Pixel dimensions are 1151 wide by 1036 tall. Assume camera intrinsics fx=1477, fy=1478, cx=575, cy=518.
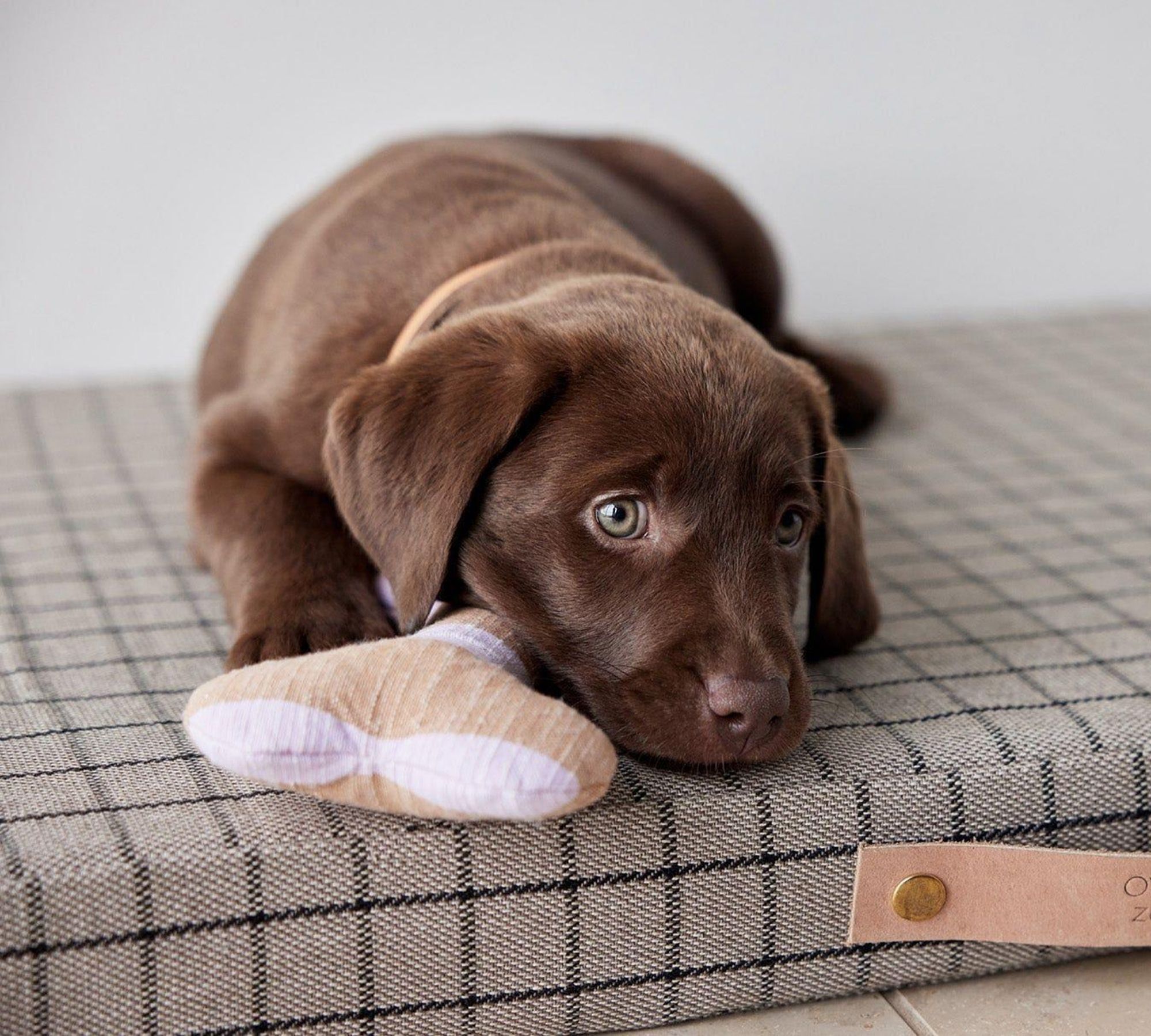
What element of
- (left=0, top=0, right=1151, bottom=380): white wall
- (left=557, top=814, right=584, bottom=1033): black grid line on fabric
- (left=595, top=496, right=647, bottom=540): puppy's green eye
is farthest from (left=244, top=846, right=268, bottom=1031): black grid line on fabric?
(left=0, top=0, right=1151, bottom=380): white wall

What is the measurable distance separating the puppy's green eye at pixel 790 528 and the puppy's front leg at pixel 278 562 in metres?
0.55

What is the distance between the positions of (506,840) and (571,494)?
44cm

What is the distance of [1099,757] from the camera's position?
6.33ft

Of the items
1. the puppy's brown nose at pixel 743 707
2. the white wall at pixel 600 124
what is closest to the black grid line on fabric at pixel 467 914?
the puppy's brown nose at pixel 743 707

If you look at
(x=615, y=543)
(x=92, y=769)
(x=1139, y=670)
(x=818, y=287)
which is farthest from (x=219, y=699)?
(x=818, y=287)

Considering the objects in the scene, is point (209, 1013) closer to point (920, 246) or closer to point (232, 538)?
point (232, 538)

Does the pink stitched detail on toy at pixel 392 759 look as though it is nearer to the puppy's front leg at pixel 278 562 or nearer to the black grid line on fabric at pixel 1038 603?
the puppy's front leg at pixel 278 562

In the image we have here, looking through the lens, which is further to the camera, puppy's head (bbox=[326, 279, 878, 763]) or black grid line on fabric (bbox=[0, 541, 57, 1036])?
puppy's head (bbox=[326, 279, 878, 763])

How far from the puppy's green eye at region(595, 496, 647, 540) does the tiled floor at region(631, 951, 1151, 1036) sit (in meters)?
0.60

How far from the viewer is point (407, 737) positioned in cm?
156

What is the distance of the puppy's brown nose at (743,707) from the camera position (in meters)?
1.72

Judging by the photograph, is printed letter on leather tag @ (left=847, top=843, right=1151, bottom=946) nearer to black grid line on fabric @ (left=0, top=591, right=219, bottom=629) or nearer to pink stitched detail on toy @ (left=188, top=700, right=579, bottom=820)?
pink stitched detail on toy @ (left=188, top=700, right=579, bottom=820)

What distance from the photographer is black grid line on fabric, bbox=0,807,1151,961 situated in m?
1.55

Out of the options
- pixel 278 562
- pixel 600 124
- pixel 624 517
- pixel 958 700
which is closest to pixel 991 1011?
pixel 958 700
